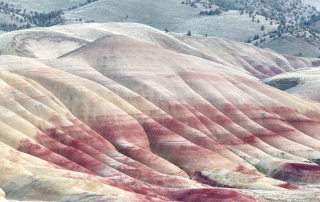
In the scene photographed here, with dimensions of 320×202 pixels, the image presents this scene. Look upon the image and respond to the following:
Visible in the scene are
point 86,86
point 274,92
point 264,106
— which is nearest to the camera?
point 86,86

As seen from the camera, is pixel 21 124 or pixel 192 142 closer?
pixel 21 124

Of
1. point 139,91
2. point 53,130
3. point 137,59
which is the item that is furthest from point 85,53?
point 53,130

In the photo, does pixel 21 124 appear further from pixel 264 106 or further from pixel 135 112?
pixel 264 106

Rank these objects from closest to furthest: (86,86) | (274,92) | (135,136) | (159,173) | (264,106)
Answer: (159,173), (135,136), (86,86), (264,106), (274,92)

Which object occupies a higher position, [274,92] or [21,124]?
[21,124]

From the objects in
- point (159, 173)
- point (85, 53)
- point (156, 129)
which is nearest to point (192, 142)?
point (156, 129)

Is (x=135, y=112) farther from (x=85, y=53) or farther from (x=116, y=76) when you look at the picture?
(x=85, y=53)
